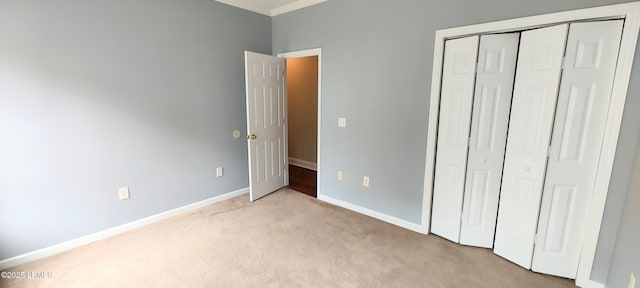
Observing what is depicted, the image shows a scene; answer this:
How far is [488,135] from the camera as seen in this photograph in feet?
7.51

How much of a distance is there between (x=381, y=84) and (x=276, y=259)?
1.99 m

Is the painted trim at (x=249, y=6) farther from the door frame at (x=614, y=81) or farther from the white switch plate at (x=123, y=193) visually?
the door frame at (x=614, y=81)

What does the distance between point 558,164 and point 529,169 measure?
177 millimetres

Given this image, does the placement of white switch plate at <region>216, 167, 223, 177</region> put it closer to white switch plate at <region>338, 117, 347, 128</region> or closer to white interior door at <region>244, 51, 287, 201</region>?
white interior door at <region>244, 51, 287, 201</region>

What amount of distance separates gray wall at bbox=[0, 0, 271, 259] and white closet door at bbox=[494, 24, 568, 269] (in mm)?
3027

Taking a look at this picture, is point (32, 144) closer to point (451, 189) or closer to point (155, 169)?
point (155, 169)

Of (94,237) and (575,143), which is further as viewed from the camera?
(94,237)

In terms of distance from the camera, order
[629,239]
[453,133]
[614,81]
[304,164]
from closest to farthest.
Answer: [629,239]
[614,81]
[453,133]
[304,164]

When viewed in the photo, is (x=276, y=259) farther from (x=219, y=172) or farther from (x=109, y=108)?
(x=109, y=108)

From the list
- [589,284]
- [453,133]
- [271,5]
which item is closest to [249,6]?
[271,5]

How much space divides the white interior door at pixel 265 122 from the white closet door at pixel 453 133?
83.1 inches

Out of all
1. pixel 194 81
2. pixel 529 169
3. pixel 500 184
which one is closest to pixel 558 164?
pixel 529 169

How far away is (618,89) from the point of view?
173 centimetres

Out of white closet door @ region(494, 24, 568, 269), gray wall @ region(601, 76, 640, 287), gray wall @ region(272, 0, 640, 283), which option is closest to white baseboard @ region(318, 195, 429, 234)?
gray wall @ region(272, 0, 640, 283)
